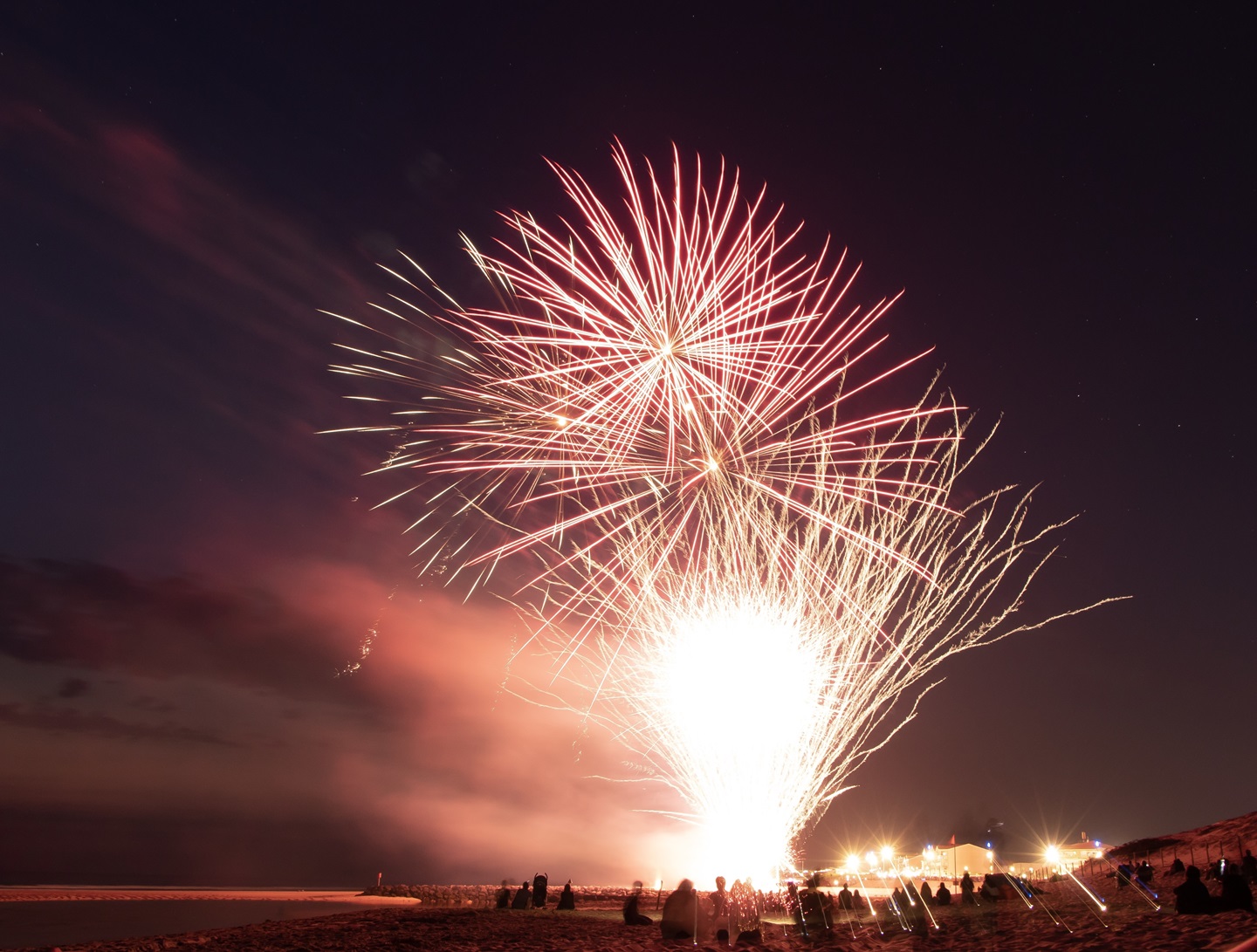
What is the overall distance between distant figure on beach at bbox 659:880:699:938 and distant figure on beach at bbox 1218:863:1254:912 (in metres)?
9.18

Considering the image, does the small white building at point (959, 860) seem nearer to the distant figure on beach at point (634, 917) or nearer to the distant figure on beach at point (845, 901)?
the distant figure on beach at point (845, 901)

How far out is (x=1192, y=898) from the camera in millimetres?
14938

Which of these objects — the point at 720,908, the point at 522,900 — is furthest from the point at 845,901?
the point at 522,900

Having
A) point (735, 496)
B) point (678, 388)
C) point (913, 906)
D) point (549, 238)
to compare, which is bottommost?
point (913, 906)

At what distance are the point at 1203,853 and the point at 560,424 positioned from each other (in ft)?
86.7

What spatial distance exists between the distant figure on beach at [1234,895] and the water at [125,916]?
17.6 meters

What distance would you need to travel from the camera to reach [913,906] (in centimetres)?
1977

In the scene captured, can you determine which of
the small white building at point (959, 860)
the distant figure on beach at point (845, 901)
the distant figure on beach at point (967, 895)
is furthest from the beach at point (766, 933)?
the small white building at point (959, 860)

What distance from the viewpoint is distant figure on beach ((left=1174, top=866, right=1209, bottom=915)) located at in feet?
48.7

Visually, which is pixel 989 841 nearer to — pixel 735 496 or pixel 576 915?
pixel 576 915

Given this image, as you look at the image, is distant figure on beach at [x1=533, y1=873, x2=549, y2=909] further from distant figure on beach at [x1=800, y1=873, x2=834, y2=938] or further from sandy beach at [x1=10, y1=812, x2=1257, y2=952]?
distant figure on beach at [x1=800, y1=873, x2=834, y2=938]

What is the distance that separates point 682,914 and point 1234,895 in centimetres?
959

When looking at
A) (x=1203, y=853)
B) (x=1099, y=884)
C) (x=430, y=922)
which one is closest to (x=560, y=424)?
(x=430, y=922)

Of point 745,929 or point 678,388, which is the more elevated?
point 678,388
